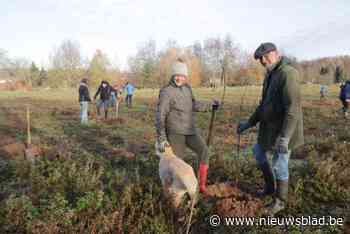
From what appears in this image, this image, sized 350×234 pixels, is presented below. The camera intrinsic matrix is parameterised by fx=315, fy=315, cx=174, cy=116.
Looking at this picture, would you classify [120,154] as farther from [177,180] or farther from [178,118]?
[177,180]

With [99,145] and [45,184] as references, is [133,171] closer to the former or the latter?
[45,184]

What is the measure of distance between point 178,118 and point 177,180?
920 millimetres

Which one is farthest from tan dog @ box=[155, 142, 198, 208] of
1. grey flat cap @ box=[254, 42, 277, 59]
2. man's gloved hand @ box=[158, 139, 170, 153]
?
grey flat cap @ box=[254, 42, 277, 59]

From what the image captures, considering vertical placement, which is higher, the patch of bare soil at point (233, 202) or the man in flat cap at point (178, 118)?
the man in flat cap at point (178, 118)

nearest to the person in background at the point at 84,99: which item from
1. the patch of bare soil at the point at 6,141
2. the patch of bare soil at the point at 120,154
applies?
the patch of bare soil at the point at 6,141

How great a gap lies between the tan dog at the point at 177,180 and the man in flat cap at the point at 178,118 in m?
0.30

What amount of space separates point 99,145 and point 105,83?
6.60 meters

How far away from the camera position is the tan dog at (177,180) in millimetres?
4000

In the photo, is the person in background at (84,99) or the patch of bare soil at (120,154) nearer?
the patch of bare soil at (120,154)

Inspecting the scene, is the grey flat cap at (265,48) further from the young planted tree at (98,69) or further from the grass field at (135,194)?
the young planted tree at (98,69)

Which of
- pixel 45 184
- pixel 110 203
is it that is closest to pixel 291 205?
pixel 110 203

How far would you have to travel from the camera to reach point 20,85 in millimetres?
62844

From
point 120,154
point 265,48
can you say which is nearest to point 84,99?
point 120,154

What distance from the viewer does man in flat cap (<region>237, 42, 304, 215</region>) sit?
3.74 m
